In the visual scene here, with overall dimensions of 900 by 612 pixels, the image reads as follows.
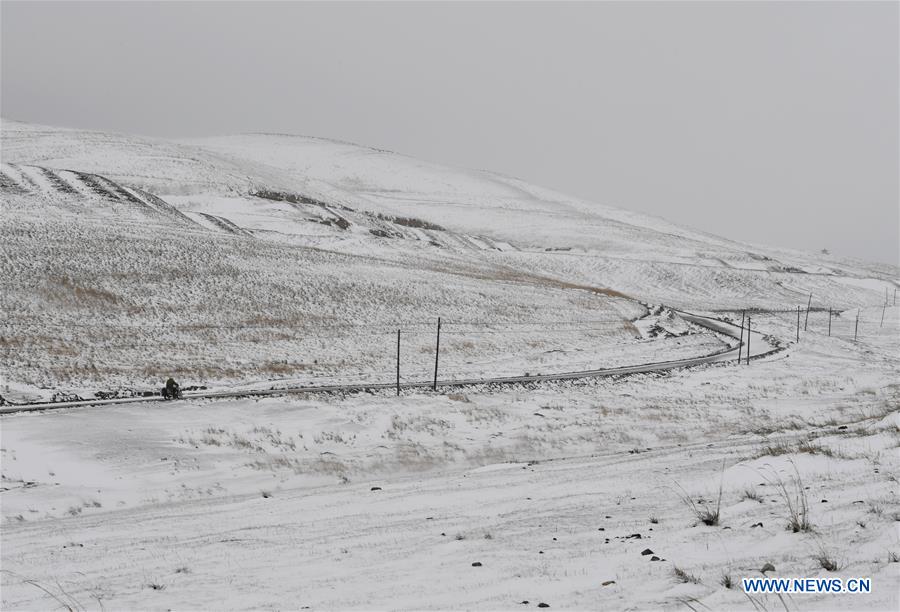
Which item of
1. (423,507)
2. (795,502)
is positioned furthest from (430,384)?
(795,502)

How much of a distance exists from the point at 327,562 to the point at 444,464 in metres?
14.3

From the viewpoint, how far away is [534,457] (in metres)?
24.6

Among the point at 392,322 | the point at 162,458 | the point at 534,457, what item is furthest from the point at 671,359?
the point at 162,458

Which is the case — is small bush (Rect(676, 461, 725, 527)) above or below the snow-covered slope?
above

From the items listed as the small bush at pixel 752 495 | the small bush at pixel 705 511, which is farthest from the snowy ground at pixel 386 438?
the small bush at pixel 752 495

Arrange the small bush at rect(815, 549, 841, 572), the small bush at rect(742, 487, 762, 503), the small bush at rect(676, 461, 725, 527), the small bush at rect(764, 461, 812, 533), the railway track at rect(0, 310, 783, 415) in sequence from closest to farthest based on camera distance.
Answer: the small bush at rect(815, 549, 841, 572), the small bush at rect(764, 461, 812, 533), the small bush at rect(676, 461, 725, 527), the small bush at rect(742, 487, 762, 503), the railway track at rect(0, 310, 783, 415)

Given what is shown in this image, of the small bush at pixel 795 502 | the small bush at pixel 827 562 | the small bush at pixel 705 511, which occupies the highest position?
the small bush at pixel 827 562

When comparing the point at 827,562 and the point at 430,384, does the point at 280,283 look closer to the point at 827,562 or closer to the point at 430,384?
the point at 430,384

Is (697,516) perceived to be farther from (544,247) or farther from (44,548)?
(544,247)

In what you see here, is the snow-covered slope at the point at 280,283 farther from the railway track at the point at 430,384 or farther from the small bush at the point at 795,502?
the small bush at the point at 795,502

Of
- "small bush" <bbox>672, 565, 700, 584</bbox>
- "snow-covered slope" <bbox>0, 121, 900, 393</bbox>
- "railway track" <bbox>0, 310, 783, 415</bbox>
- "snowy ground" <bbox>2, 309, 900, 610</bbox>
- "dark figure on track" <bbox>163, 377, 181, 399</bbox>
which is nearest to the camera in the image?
"small bush" <bbox>672, 565, 700, 584</bbox>

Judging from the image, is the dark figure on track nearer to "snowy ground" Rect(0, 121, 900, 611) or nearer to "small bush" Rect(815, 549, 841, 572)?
"snowy ground" Rect(0, 121, 900, 611)

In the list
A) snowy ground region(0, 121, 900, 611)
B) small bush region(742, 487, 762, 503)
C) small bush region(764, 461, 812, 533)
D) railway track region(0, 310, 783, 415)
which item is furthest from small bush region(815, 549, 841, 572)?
railway track region(0, 310, 783, 415)

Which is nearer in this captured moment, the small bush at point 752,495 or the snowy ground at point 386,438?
the snowy ground at point 386,438
